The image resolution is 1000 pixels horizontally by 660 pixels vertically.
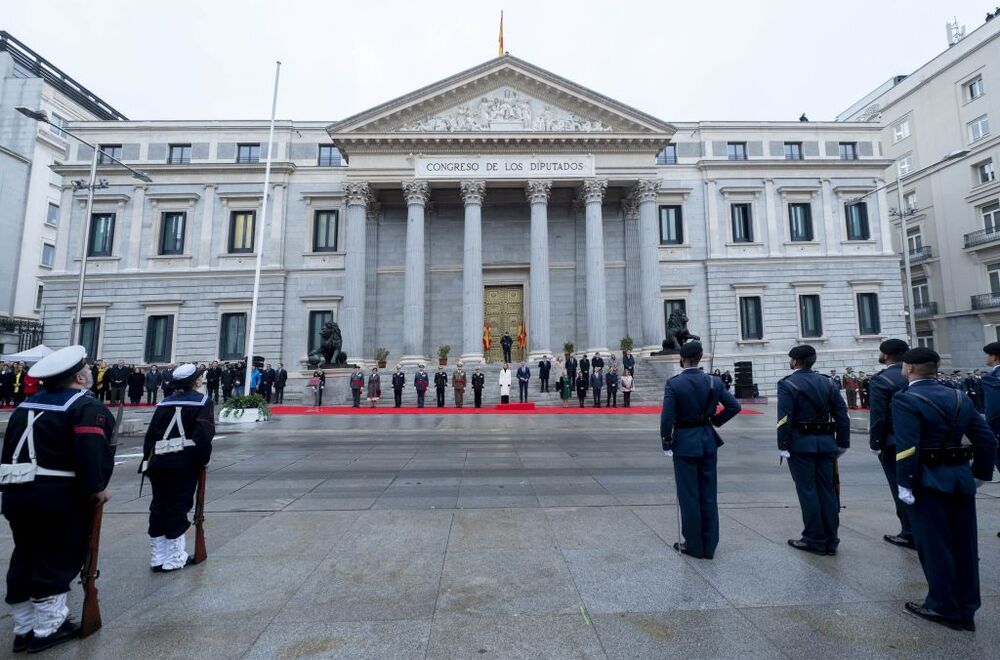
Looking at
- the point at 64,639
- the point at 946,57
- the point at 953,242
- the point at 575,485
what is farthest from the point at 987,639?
the point at 946,57

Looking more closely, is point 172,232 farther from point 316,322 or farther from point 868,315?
point 868,315

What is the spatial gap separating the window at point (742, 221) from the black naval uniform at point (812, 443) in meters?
33.4

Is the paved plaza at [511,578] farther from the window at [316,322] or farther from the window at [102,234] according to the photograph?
the window at [102,234]

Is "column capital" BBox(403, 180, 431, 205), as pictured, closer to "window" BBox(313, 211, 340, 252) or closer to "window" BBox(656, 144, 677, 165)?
"window" BBox(313, 211, 340, 252)

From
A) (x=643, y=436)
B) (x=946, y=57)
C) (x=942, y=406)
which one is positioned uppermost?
(x=946, y=57)

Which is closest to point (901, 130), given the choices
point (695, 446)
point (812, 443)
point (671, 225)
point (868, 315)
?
point (868, 315)

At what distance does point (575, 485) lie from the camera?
26.9ft

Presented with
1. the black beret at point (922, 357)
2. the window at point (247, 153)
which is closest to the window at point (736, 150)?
the window at point (247, 153)

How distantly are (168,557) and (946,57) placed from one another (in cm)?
5760

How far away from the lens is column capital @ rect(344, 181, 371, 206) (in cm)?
3123

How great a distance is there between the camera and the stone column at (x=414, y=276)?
2938cm

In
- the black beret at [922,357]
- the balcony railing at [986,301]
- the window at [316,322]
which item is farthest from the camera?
the balcony railing at [986,301]

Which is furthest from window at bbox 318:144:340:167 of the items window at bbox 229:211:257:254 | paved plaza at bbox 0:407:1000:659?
paved plaza at bbox 0:407:1000:659

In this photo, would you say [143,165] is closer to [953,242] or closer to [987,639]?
[987,639]
